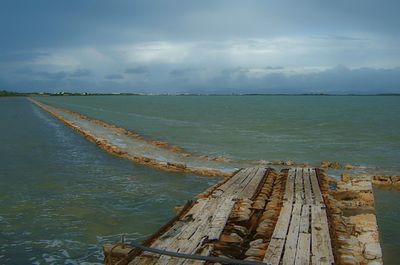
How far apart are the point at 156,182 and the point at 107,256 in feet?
26.7

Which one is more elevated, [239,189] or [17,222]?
[239,189]

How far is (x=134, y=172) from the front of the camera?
16.2 m

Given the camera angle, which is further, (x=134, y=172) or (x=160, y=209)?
(x=134, y=172)

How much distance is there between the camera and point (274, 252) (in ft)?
19.6

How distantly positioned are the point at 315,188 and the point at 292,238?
Answer: 3963 mm

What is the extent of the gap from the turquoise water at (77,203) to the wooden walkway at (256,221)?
1.65 meters

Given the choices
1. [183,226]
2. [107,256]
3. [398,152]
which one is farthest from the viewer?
[398,152]

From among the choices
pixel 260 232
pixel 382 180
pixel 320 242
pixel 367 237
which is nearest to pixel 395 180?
pixel 382 180

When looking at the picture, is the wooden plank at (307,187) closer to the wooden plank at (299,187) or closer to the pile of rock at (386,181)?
the wooden plank at (299,187)

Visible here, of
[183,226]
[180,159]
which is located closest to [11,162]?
[180,159]

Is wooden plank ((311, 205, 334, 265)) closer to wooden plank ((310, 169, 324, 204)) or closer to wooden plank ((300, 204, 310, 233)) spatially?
wooden plank ((300, 204, 310, 233))

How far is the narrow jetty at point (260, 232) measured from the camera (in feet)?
19.2

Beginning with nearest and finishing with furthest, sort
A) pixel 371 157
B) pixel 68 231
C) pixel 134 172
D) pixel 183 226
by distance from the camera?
pixel 183 226 → pixel 68 231 → pixel 134 172 → pixel 371 157

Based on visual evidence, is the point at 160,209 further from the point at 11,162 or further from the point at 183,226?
the point at 11,162
